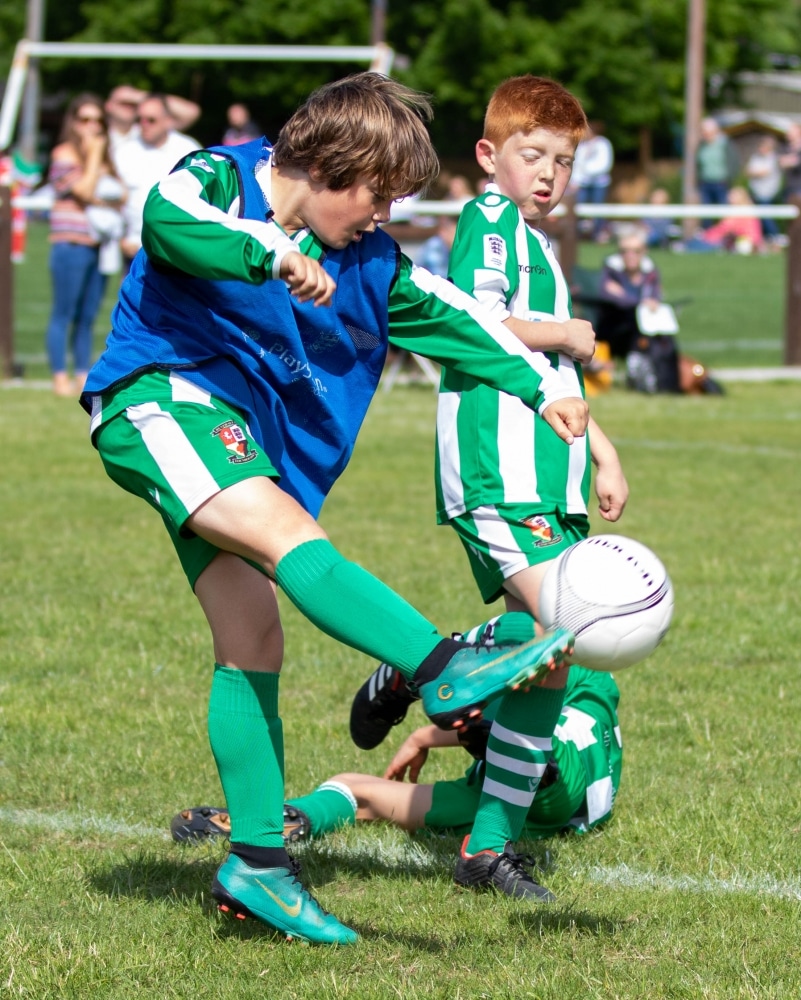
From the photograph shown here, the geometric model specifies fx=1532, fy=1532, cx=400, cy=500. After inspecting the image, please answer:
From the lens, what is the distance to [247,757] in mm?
3246

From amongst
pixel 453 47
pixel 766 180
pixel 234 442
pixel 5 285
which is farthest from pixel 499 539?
pixel 453 47

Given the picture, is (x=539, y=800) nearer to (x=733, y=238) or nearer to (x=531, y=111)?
(x=531, y=111)

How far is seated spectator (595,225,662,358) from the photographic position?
13633 mm

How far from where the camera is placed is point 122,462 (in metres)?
3.20

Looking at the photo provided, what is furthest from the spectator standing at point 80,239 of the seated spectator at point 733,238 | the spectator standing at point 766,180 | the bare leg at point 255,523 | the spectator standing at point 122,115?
the spectator standing at point 766,180

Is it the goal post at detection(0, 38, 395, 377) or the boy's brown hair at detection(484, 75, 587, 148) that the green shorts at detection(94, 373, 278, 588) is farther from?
the goal post at detection(0, 38, 395, 377)

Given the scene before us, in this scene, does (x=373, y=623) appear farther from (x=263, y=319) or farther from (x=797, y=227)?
(x=797, y=227)

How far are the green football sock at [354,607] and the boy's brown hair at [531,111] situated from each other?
60.0 inches

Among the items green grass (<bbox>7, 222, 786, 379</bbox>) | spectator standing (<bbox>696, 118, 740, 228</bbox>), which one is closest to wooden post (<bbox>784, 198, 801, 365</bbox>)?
green grass (<bbox>7, 222, 786, 379</bbox>)

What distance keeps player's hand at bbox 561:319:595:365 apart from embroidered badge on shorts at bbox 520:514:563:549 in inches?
16.2

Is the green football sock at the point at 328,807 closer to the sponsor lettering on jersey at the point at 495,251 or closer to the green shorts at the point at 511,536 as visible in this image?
the green shorts at the point at 511,536

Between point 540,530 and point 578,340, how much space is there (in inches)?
18.9

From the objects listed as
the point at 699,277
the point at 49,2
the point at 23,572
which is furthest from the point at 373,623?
the point at 49,2

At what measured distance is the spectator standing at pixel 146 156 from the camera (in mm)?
12797
